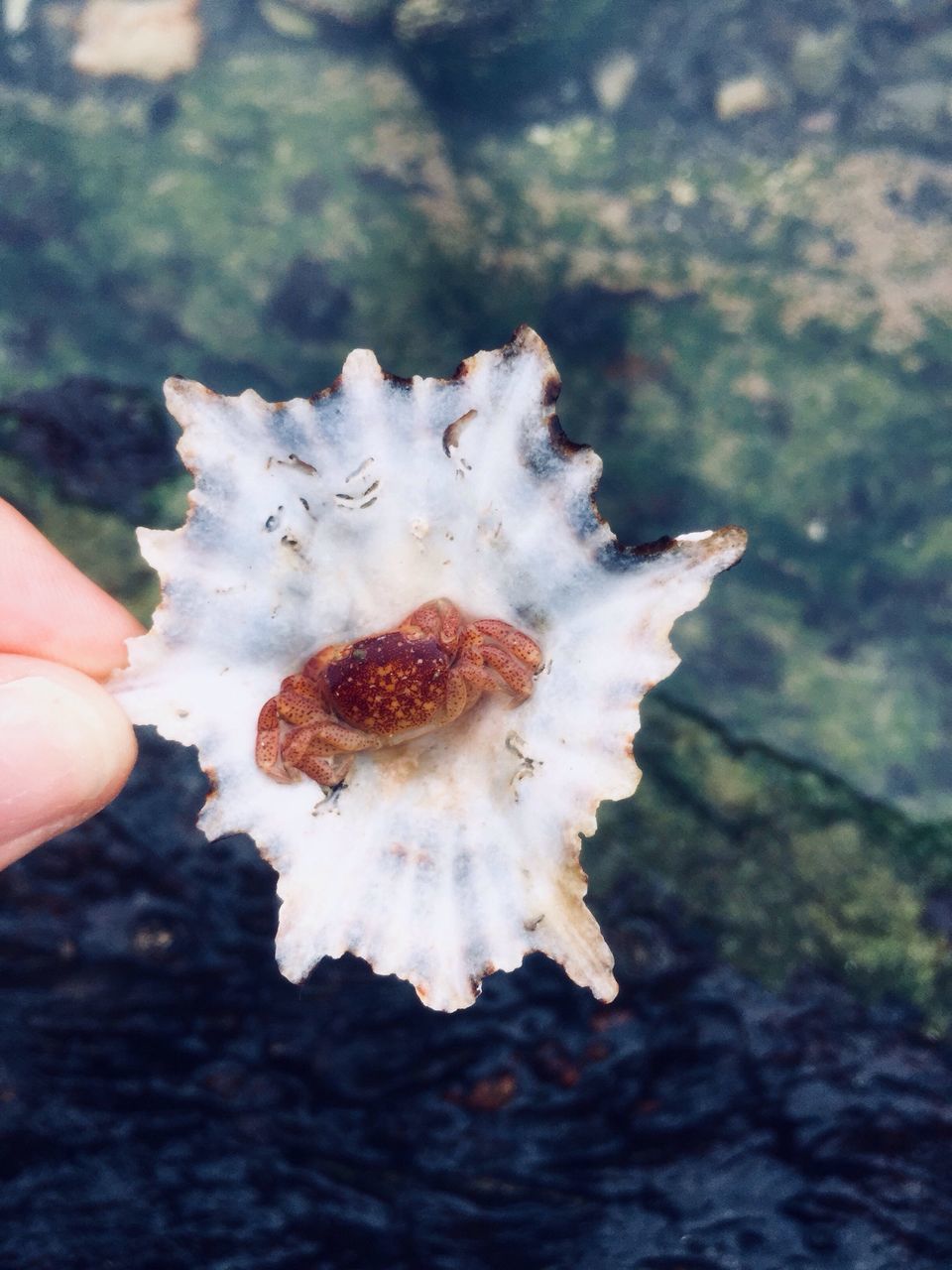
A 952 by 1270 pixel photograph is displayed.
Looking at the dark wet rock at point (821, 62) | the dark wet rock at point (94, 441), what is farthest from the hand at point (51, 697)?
the dark wet rock at point (821, 62)

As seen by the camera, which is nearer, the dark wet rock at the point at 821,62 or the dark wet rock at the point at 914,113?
the dark wet rock at the point at 914,113

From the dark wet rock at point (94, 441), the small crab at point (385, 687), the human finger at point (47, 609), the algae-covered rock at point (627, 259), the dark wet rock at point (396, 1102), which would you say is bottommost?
the dark wet rock at point (396, 1102)

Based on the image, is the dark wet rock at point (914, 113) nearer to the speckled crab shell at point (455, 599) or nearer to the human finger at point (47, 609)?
the speckled crab shell at point (455, 599)

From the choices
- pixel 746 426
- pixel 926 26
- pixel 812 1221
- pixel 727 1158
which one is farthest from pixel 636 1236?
pixel 926 26

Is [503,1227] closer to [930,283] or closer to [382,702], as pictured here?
[382,702]

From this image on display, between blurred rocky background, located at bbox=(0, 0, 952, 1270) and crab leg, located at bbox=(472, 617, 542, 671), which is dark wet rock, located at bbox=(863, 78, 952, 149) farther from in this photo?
crab leg, located at bbox=(472, 617, 542, 671)

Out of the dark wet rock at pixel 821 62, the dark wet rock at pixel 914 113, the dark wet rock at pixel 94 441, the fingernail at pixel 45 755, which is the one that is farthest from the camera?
the dark wet rock at pixel 821 62

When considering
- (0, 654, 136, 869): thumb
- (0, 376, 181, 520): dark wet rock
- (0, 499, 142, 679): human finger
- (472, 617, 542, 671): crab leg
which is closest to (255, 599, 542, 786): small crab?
(472, 617, 542, 671): crab leg

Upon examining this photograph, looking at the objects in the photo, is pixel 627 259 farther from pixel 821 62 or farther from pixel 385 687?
pixel 385 687
